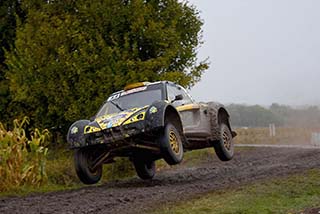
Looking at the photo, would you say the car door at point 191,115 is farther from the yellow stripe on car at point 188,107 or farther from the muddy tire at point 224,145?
the muddy tire at point 224,145

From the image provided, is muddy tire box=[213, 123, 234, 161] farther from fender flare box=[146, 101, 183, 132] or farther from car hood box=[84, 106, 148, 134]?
car hood box=[84, 106, 148, 134]

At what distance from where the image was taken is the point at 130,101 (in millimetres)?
12102

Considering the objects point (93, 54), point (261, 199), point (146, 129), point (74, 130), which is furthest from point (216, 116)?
point (93, 54)

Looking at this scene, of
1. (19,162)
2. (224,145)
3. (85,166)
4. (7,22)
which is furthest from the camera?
(7,22)

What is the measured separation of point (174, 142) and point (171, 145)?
231 mm

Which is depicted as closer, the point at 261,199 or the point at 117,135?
the point at 261,199

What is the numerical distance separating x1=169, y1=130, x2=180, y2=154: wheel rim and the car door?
2.73ft

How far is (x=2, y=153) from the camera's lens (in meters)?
12.4

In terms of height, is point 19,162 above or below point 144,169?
above

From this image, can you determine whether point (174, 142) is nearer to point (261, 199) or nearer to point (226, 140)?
point (226, 140)

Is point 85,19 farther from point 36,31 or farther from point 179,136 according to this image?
point 179,136

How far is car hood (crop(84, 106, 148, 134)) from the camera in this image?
35.3ft

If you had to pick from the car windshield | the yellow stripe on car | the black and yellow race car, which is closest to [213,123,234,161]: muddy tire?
the black and yellow race car

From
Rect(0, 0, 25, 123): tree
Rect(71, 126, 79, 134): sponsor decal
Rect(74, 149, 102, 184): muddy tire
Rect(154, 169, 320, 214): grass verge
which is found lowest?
Rect(154, 169, 320, 214): grass verge
